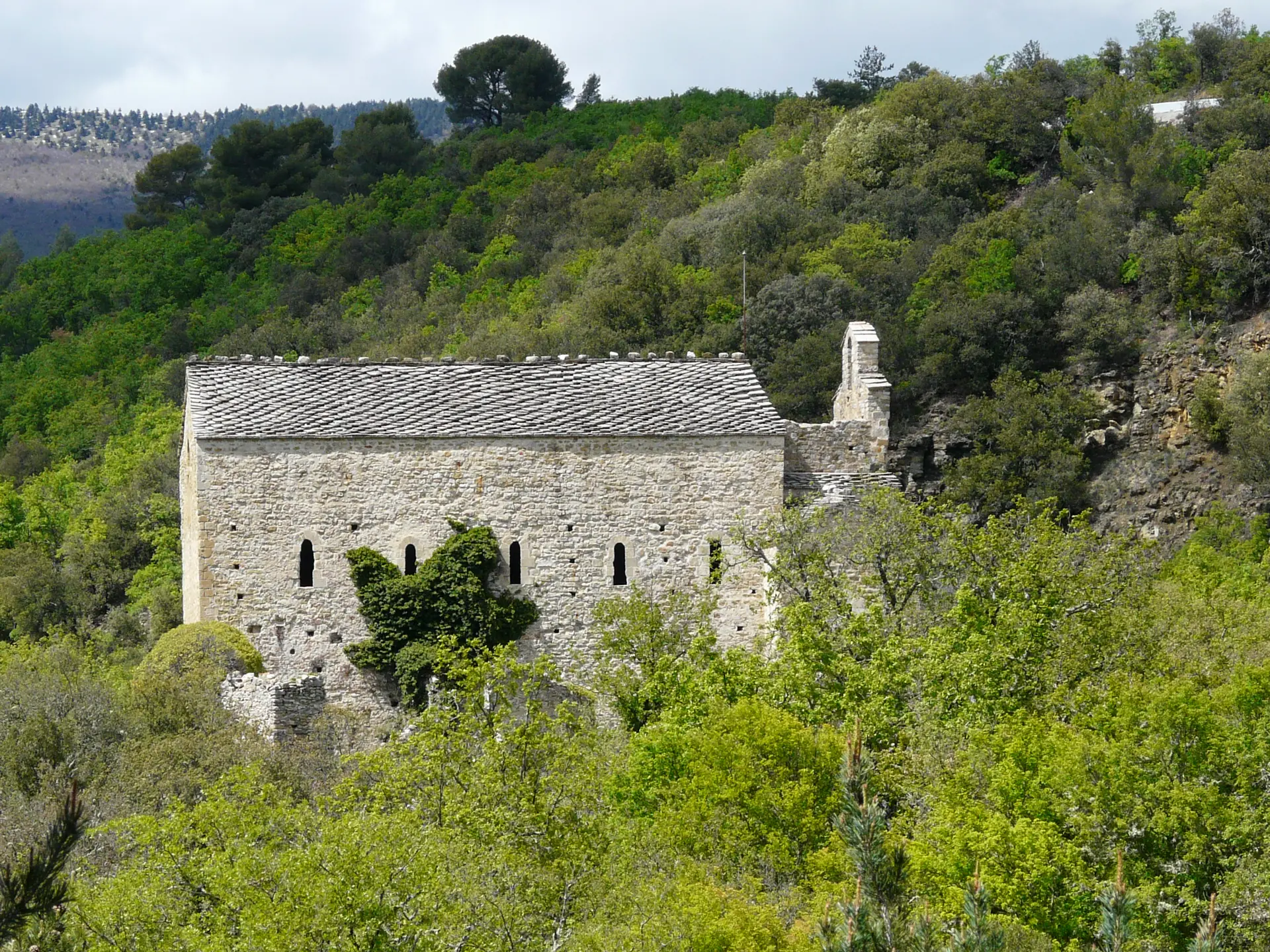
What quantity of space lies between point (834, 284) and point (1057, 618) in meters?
23.0

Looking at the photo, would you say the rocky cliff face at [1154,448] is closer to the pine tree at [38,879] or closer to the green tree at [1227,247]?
the green tree at [1227,247]

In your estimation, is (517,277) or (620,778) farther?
(517,277)

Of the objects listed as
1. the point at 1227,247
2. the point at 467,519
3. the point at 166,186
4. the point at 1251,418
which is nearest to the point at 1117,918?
the point at 467,519

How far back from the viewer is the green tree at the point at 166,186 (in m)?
87.4

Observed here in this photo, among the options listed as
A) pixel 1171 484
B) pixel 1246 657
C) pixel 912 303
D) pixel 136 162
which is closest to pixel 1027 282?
pixel 912 303

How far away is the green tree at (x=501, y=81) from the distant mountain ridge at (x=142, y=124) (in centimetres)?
7236

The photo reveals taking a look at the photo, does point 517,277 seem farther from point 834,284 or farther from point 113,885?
point 113,885

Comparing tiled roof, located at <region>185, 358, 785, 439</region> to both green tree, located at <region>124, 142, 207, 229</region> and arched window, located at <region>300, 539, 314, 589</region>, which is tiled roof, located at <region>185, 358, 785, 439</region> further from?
green tree, located at <region>124, 142, 207, 229</region>

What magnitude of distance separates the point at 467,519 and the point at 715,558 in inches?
173

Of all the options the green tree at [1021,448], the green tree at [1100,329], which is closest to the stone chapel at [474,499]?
the green tree at [1021,448]

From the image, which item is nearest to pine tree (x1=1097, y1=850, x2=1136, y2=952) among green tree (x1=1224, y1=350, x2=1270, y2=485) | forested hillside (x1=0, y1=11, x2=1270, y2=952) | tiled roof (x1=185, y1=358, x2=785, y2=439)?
forested hillside (x1=0, y1=11, x2=1270, y2=952)

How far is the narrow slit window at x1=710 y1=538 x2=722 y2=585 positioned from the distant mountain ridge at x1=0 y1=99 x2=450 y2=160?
141940 mm

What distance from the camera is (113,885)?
1973 centimetres

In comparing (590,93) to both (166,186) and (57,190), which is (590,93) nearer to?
(166,186)
